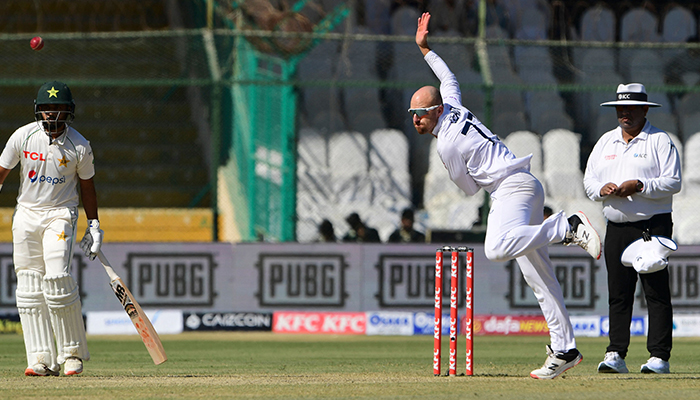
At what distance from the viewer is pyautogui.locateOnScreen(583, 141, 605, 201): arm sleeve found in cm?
686

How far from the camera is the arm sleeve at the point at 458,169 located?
619cm

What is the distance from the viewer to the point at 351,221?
1223cm

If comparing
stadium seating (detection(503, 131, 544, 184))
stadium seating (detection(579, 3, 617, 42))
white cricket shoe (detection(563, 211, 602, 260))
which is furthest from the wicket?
stadium seating (detection(579, 3, 617, 42))

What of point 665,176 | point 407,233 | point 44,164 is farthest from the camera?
point 407,233

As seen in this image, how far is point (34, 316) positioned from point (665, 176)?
4.43 m

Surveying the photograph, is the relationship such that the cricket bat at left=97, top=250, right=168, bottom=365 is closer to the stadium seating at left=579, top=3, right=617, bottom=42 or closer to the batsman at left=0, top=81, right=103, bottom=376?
the batsman at left=0, top=81, right=103, bottom=376

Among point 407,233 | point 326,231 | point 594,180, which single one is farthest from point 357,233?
point 594,180

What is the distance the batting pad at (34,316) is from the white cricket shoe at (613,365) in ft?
12.7

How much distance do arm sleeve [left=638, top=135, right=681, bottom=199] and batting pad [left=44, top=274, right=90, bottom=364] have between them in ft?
13.0

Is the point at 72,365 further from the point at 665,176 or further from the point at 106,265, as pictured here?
the point at 665,176

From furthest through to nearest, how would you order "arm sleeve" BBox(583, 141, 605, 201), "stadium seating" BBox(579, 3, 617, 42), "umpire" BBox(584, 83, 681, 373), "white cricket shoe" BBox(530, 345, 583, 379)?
"stadium seating" BBox(579, 3, 617, 42)
"arm sleeve" BBox(583, 141, 605, 201)
"umpire" BBox(584, 83, 681, 373)
"white cricket shoe" BBox(530, 345, 583, 379)

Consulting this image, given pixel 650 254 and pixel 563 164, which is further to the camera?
pixel 563 164

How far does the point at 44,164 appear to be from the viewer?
253 inches

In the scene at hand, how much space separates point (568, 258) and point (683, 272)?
1374 mm
